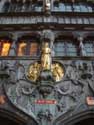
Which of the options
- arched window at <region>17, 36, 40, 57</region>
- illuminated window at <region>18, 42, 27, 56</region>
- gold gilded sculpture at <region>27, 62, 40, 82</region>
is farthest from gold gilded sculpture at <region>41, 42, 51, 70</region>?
illuminated window at <region>18, 42, 27, 56</region>

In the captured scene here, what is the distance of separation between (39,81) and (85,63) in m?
2.22

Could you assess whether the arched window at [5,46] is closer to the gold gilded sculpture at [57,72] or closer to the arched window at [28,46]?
the arched window at [28,46]

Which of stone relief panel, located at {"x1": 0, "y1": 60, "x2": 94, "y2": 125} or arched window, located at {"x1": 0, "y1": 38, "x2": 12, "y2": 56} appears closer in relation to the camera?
stone relief panel, located at {"x1": 0, "y1": 60, "x2": 94, "y2": 125}

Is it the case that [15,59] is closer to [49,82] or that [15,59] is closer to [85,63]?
[49,82]

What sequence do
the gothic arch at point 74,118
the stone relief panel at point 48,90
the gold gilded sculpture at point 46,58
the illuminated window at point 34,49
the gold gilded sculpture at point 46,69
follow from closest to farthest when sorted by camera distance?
1. the gothic arch at point 74,118
2. the stone relief panel at point 48,90
3. the gold gilded sculpture at point 46,69
4. the gold gilded sculpture at point 46,58
5. the illuminated window at point 34,49

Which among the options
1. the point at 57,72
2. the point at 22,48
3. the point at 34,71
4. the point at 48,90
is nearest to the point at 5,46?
the point at 22,48

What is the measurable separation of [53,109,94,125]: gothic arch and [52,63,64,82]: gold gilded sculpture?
175 cm

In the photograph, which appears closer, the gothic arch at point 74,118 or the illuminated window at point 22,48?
the gothic arch at point 74,118

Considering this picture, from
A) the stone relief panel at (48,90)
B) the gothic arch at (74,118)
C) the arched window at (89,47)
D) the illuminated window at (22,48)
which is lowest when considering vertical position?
the gothic arch at (74,118)

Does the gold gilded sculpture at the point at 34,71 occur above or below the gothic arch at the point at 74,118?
above

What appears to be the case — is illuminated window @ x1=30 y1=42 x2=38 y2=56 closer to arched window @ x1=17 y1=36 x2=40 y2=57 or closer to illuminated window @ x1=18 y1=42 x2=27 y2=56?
arched window @ x1=17 y1=36 x2=40 y2=57

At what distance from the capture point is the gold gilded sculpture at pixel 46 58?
11.6 metres

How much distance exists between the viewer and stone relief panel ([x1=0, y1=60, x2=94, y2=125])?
1041cm

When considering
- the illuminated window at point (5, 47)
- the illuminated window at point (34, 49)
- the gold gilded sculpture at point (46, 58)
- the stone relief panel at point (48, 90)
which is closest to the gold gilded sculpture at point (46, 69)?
the gold gilded sculpture at point (46, 58)
